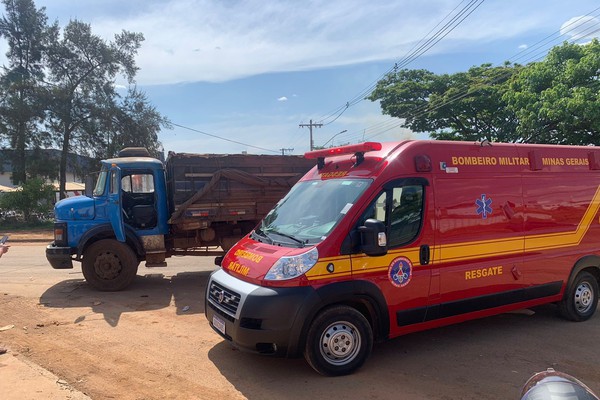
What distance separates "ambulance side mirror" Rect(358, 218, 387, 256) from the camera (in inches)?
163

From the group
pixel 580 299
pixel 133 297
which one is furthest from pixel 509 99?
pixel 133 297

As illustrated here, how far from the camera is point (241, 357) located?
15.6 feet

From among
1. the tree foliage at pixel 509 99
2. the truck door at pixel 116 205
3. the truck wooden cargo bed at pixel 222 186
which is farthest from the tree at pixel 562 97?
the truck door at pixel 116 205

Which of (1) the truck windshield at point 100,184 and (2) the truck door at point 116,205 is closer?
(2) the truck door at point 116,205

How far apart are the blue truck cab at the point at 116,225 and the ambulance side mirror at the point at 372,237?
5.56 metres

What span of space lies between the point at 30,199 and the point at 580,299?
26190 mm

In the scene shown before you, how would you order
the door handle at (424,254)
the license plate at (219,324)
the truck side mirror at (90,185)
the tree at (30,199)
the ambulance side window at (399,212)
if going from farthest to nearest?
the tree at (30,199) → the truck side mirror at (90,185) → the door handle at (424,254) → the ambulance side window at (399,212) → the license plate at (219,324)

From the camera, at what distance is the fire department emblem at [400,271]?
4457 millimetres

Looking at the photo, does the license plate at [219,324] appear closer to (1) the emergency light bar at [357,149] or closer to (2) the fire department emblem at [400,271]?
(2) the fire department emblem at [400,271]

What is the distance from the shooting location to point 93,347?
5148mm

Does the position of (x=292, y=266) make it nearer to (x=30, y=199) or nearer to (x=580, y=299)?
(x=580, y=299)

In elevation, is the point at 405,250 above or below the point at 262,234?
below

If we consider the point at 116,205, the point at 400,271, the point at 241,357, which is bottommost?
the point at 241,357

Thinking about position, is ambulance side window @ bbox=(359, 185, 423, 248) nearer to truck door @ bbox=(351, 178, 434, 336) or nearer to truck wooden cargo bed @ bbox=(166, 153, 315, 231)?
truck door @ bbox=(351, 178, 434, 336)
